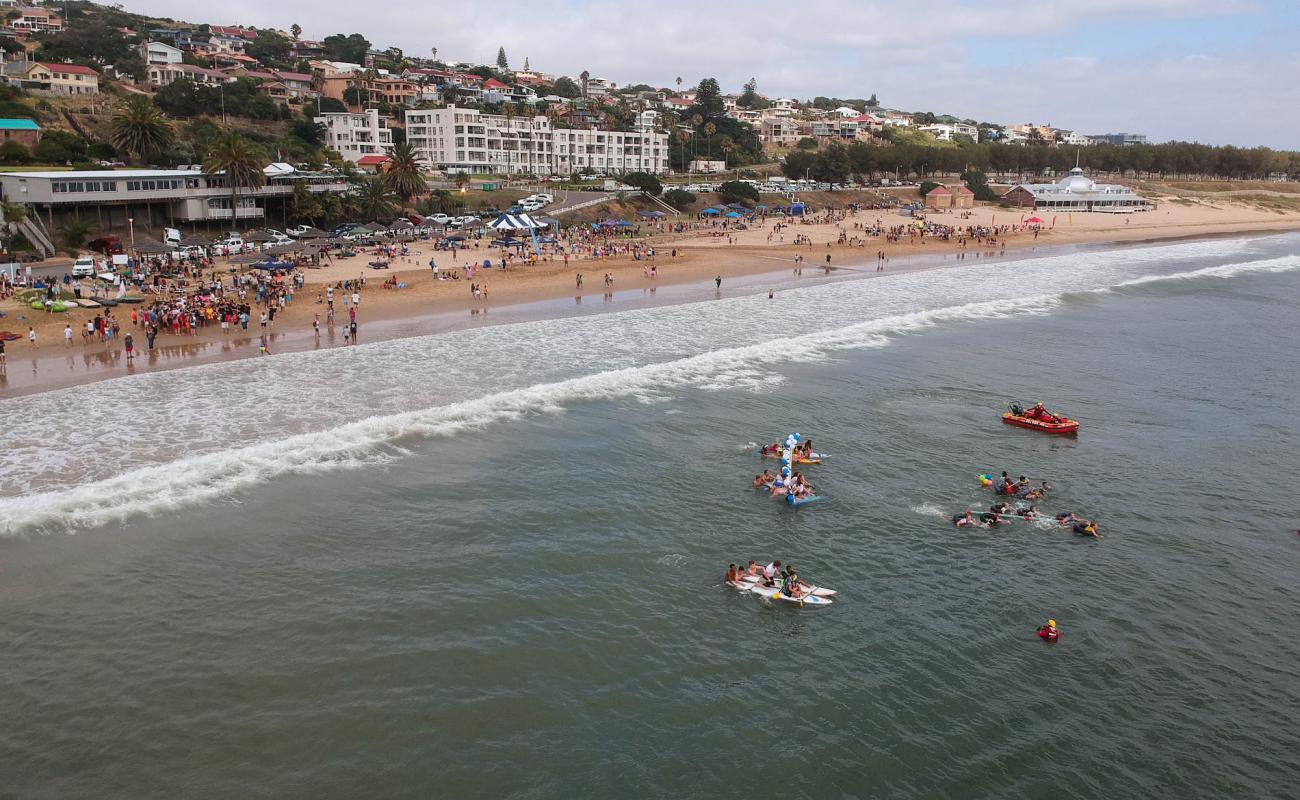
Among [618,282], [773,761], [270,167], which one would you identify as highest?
[270,167]

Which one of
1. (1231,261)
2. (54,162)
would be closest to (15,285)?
(54,162)

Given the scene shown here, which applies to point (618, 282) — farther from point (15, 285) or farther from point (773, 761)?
point (773, 761)

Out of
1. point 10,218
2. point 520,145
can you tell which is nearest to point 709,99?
point 520,145

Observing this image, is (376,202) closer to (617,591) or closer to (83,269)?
(83,269)

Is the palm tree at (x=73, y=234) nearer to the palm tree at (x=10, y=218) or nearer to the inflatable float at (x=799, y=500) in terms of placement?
the palm tree at (x=10, y=218)

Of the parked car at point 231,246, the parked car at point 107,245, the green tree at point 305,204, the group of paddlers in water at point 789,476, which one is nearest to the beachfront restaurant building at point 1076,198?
the green tree at point 305,204
